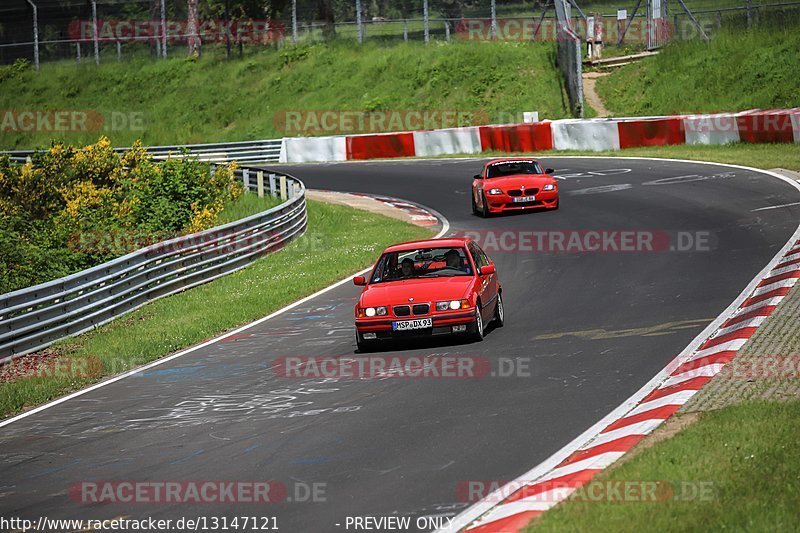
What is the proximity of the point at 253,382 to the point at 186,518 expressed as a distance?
17.1 feet

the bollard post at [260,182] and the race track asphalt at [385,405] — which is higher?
the bollard post at [260,182]

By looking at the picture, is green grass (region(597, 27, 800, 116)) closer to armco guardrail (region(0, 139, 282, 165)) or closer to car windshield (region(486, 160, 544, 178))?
armco guardrail (region(0, 139, 282, 165))

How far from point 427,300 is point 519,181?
13.4 metres

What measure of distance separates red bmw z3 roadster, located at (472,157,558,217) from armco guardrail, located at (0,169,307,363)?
15.4 feet

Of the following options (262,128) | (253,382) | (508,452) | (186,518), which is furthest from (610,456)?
(262,128)

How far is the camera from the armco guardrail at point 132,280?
692 inches

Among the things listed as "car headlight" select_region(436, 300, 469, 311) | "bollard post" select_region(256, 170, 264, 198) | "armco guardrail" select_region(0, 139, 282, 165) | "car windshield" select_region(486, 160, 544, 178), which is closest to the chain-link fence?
"armco guardrail" select_region(0, 139, 282, 165)

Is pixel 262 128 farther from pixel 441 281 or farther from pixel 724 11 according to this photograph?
pixel 441 281

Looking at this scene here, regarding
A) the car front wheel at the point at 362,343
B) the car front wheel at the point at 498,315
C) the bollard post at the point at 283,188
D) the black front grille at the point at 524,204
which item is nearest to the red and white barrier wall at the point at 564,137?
the black front grille at the point at 524,204

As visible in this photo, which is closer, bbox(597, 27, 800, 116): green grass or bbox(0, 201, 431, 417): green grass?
bbox(0, 201, 431, 417): green grass

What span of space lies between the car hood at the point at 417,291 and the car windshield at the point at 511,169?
13.0 meters

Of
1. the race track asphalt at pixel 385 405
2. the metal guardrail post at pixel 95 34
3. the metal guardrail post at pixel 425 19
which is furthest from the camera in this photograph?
the metal guardrail post at pixel 95 34

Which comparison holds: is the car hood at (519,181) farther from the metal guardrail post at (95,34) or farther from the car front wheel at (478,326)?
the metal guardrail post at (95,34)

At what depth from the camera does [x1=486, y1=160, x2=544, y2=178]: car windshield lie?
27328 millimetres
